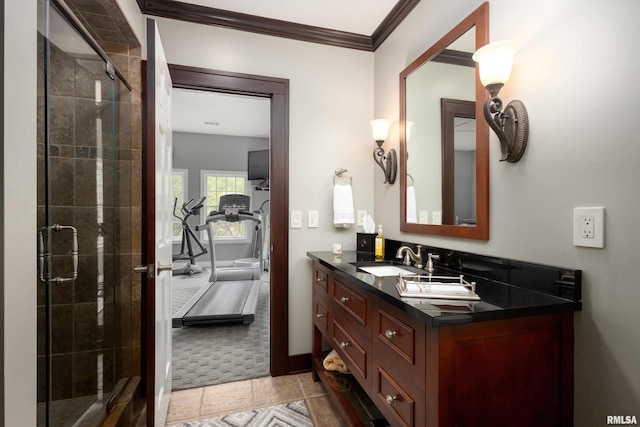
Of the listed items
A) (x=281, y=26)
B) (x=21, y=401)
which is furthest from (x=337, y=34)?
(x=21, y=401)

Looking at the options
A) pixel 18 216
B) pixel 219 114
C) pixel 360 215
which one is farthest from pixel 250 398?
pixel 219 114

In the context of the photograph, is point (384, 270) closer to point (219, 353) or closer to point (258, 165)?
point (219, 353)

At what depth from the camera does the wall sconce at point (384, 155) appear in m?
2.21

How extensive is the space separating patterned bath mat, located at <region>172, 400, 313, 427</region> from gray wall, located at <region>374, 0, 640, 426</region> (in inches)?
54.1

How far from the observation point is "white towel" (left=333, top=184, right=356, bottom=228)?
2.34 m

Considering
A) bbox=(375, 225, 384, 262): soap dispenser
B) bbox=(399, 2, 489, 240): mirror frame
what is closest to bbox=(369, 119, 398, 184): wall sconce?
bbox=(375, 225, 384, 262): soap dispenser

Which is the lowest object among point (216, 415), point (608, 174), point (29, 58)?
point (216, 415)

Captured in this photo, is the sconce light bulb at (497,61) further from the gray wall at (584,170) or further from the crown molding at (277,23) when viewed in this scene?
the crown molding at (277,23)

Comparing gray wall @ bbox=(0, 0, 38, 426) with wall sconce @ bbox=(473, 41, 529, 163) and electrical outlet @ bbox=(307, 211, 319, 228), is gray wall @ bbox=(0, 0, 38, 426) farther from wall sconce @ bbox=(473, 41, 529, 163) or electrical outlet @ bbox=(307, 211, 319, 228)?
electrical outlet @ bbox=(307, 211, 319, 228)

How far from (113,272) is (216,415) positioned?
1.12 meters

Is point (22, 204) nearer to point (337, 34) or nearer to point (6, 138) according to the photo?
point (6, 138)

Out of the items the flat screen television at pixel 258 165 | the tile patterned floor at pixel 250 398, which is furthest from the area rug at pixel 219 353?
the flat screen television at pixel 258 165

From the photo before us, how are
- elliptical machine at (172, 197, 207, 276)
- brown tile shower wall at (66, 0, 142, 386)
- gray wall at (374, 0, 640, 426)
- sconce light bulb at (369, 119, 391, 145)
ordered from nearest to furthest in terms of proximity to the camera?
gray wall at (374, 0, 640, 426) → brown tile shower wall at (66, 0, 142, 386) → sconce light bulb at (369, 119, 391, 145) → elliptical machine at (172, 197, 207, 276)

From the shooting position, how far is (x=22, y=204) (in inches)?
29.1
